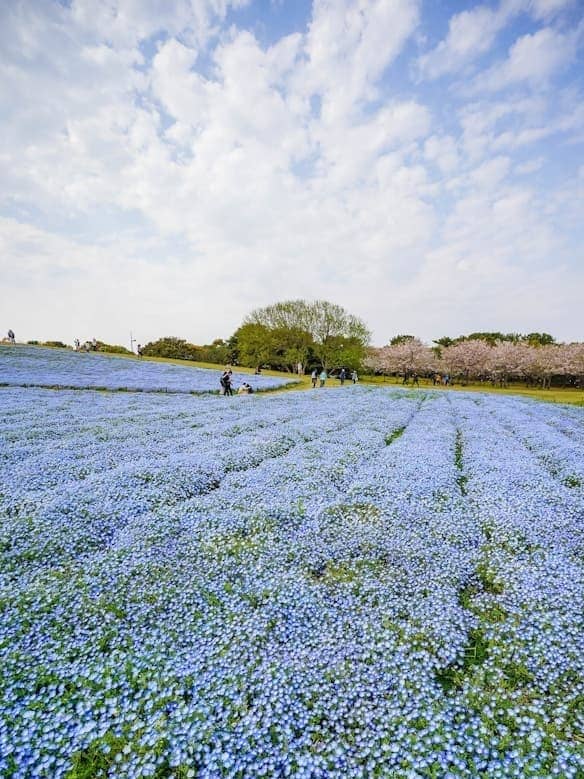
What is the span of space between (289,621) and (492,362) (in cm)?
8035

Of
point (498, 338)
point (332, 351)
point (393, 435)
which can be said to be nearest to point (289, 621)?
point (393, 435)

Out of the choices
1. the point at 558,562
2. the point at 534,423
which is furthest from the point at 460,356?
the point at 558,562

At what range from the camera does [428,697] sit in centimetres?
388

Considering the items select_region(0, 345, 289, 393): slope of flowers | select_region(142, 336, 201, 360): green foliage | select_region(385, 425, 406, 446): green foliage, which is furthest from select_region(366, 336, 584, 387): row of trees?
select_region(385, 425, 406, 446): green foliage

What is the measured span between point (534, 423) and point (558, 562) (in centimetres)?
1531

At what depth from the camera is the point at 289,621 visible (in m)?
4.94

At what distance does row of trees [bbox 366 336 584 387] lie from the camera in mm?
71500

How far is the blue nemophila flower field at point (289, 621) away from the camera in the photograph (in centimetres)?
344

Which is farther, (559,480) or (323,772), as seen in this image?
(559,480)

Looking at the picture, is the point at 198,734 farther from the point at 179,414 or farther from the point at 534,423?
the point at 534,423

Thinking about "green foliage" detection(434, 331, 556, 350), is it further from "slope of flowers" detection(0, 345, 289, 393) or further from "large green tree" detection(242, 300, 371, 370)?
"slope of flowers" detection(0, 345, 289, 393)

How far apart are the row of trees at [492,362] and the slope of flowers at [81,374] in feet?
149

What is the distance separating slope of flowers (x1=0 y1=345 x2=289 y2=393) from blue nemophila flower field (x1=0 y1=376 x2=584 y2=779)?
22.5m

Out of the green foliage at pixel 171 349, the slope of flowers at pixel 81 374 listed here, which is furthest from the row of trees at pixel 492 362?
the slope of flowers at pixel 81 374
